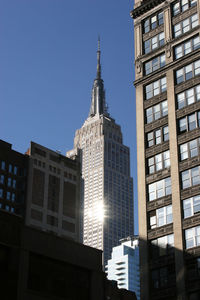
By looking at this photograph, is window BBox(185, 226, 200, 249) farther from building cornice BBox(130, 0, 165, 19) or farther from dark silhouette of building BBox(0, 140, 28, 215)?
dark silhouette of building BBox(0, 140, 28, 215)

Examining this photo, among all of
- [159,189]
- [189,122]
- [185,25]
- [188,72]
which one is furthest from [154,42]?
[159,189]

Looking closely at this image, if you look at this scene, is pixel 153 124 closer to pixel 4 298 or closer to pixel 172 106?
pixel 172 106

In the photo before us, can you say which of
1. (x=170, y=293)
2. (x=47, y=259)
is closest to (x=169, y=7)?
(x=170, y=293)

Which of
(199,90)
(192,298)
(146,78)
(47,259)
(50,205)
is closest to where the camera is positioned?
(47,259)

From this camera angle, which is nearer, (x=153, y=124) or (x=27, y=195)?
(x=153, y=124)

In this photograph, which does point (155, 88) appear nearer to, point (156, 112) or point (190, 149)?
point (156, 112)

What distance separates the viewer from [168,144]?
59250 millimetres

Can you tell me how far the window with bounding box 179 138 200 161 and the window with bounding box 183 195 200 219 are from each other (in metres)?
4.81

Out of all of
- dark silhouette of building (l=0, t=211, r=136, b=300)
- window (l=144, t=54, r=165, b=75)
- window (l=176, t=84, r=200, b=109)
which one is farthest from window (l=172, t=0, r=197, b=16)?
dark silhouette of building (l=0, t=211, r=136, b=300)

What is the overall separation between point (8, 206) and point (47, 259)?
102745 millimetres

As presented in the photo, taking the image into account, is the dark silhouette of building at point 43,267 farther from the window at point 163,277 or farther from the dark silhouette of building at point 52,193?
the dark silhouette of building at point 52,193

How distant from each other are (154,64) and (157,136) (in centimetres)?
1026

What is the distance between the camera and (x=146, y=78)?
65750 mm

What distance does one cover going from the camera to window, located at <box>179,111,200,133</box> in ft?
190
